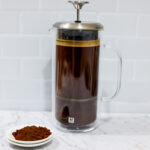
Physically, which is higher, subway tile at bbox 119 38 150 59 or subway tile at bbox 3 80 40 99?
subway tile at bbox 119 38 150 59

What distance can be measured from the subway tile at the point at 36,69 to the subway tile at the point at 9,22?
0.34 ft

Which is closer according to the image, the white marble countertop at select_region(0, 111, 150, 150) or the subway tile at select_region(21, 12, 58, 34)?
the white marble countertop at select_region(0, 111, 150, 150)

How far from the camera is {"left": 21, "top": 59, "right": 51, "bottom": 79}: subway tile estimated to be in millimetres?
837

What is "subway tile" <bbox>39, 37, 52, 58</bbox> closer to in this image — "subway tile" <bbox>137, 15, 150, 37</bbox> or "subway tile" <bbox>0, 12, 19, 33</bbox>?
"subway tile" <bbox>0, 12, 19, 33</bbox>

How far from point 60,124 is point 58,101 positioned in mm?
69

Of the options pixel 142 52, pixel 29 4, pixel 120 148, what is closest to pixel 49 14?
pixel 29 4

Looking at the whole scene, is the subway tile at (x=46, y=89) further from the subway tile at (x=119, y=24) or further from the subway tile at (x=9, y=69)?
the subway tile at (x=119, y=24)

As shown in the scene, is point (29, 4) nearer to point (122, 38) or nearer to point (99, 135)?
point (122, 38)

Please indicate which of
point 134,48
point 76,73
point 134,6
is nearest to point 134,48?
point 134,48

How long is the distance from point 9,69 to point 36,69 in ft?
0.27

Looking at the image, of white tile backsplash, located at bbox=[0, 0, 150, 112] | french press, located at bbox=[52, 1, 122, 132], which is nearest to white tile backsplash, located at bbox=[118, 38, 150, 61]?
white tile backsplash, located at bbox=[0, 0, 150, 112]

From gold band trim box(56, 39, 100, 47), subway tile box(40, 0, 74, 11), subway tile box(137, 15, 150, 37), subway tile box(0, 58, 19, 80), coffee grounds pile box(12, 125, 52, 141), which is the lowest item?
coffee grounds pile box(12, 125, 52, 141)

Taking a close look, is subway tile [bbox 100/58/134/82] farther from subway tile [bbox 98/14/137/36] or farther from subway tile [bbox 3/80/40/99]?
subway tile [bbox 3/80/40/99]

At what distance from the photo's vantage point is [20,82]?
0.85 m
